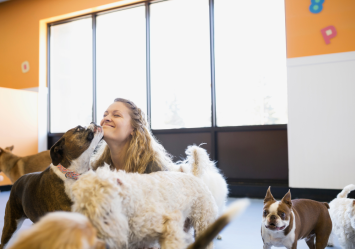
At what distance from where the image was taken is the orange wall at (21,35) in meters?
5.62

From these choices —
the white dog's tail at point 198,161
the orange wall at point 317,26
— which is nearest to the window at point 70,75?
the orange wall at point 317,26

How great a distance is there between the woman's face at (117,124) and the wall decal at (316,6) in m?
3.00

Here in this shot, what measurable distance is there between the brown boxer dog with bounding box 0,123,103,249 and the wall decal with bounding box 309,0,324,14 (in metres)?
3.22

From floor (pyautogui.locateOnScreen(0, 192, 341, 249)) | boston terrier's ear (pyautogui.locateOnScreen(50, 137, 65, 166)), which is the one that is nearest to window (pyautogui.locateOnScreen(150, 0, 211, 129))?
floor (pyautogui.locateOnScreen(0, 192, 341, 249))

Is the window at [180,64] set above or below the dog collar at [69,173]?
above

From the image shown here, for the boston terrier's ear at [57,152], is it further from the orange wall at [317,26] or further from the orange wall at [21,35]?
the orange wall at [21,35]

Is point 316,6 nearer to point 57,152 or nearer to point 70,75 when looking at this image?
point 57,152

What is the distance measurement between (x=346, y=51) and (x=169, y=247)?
11.4 feet

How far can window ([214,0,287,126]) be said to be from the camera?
3.98m

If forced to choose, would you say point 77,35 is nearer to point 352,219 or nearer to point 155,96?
point 155,96

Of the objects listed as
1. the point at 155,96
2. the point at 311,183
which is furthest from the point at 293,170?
the point at 155,96

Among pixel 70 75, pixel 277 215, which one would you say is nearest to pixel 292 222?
pixel 277 215

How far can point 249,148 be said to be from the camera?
13.5 ft

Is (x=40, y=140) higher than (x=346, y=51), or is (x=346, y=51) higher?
(x=346, y=51)
